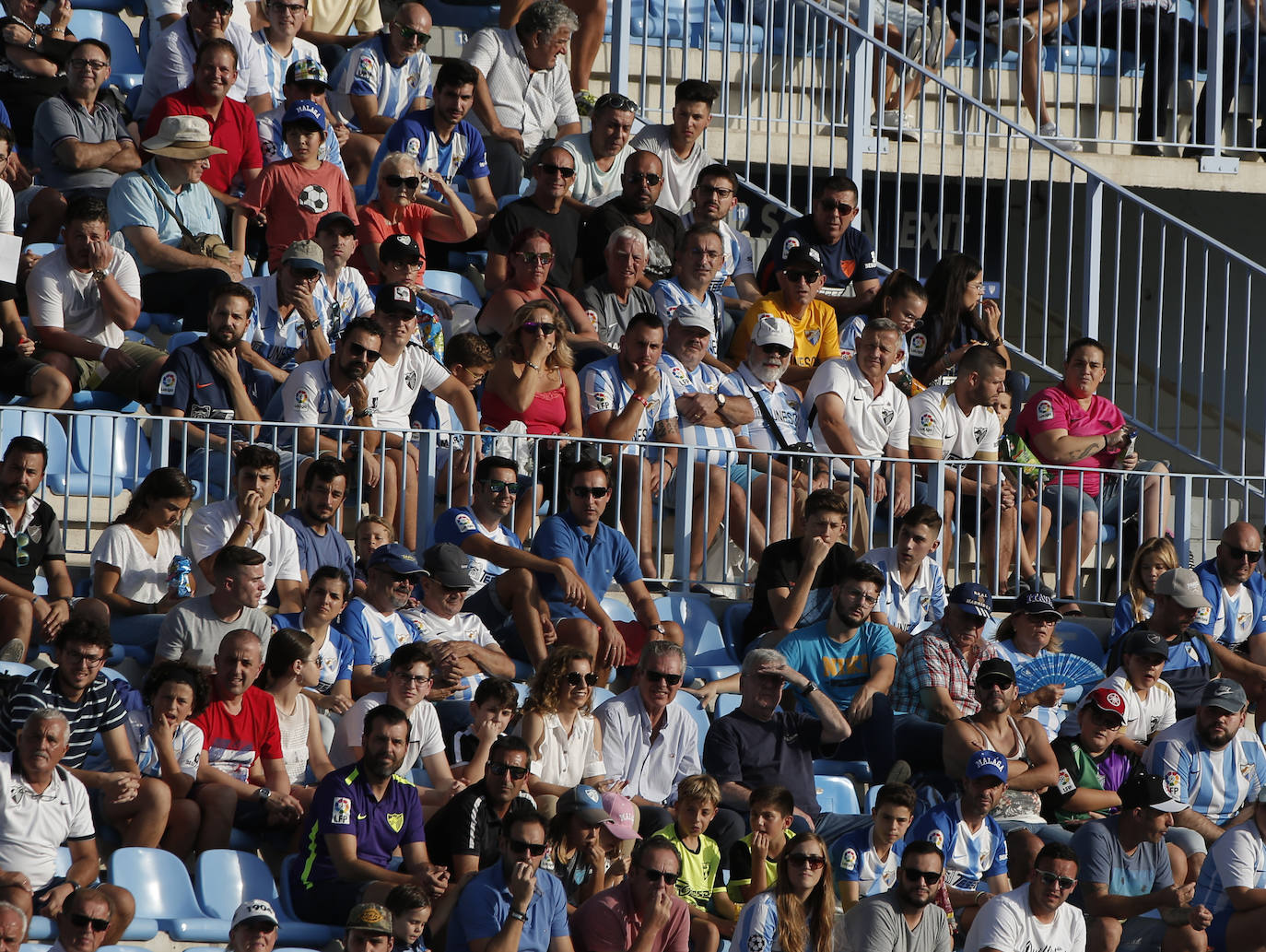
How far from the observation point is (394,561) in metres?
10.7

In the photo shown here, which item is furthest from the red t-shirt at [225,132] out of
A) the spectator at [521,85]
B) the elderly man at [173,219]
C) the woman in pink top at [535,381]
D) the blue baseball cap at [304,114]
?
the woman in pink top at [535,381]

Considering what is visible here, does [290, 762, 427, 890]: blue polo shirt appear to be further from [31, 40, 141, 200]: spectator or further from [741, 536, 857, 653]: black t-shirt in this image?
[31, 40, 141, 200]: spectator

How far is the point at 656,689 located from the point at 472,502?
63.0 inches

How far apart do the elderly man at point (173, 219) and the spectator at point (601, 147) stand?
2254mm

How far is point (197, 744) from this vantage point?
968cm

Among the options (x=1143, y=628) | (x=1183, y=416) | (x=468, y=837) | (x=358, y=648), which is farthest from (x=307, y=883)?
(x=1183, y=416)

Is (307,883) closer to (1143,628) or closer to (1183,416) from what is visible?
(1143,628)

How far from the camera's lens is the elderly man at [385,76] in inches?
576

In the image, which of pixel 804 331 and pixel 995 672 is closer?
pixel 995 672

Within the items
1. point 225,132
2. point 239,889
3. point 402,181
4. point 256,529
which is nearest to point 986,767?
point 239,889

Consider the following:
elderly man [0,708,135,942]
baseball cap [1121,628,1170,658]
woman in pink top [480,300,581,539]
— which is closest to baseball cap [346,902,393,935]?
elderly man [0,708,135,942]

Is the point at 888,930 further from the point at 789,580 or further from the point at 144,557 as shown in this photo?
the point at 144,557

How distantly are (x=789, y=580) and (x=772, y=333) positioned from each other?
195 cm

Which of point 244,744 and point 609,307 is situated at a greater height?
point 609,307
